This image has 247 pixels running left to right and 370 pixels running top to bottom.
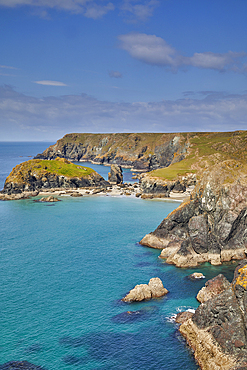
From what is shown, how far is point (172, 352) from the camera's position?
37.7 meters

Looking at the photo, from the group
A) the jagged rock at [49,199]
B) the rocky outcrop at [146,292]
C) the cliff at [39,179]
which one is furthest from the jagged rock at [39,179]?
the rocky outcrop at [146,292]

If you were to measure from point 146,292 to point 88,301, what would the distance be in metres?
9.96

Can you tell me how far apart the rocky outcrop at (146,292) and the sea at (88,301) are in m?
1.21

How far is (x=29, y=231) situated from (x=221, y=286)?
67353 millimetres

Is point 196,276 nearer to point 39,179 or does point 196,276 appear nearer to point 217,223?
point 217,223

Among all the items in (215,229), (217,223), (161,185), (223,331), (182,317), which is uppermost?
(161,185)

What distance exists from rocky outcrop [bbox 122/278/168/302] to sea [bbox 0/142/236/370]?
1.21 m

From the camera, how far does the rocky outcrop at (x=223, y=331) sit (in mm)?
33812

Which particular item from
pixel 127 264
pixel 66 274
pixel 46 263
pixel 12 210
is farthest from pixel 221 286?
pixel 12 210

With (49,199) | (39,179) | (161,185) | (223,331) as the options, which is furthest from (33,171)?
(223,331)

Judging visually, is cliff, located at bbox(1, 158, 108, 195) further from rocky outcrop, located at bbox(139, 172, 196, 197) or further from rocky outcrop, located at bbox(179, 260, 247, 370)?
rocky outcrop, located at bbox(179, 260, 247, 370)

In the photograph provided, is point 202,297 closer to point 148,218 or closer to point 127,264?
point 127,264

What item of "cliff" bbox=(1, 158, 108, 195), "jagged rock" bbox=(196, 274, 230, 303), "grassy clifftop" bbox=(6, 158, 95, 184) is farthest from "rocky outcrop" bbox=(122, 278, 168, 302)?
"grassy clifftop" bbox=(6, 158, 95, 184)

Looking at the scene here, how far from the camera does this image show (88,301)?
51.0m
